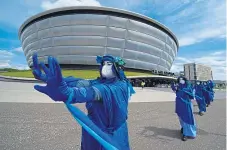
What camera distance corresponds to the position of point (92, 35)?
135ft

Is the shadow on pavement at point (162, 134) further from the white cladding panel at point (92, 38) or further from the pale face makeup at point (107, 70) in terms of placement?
the white cladding panel at point (92, 38)

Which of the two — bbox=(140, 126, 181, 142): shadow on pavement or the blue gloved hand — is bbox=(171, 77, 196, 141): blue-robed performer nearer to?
bbox=(140, 126, 181, 142): shadow on pavement

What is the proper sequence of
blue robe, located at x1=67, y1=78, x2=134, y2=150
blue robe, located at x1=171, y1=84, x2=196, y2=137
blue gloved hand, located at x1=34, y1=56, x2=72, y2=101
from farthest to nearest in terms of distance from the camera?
1. blue robe, located at x1=171, y1=84, x2=196, y2=137
2. blue robe, located at x1=67, y1=78, x2=134, y2=150
3. blue gloved hand, located at x1=34, y1=56, x2=72, y2=101

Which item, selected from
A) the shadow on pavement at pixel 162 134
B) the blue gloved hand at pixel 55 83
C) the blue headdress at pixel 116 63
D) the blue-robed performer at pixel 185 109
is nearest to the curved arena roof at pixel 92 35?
the shadow on pavement at pixel 162 134

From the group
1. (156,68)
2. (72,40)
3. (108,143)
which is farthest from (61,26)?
(108,143)

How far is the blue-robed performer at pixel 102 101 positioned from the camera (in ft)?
5.66

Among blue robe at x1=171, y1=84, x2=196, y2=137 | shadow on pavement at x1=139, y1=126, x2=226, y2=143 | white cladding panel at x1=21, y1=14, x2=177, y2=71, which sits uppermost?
white cladding panel at x1=21, y1=14, x2=177, y2=71

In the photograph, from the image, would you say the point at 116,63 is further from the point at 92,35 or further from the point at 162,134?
the point at 92,35

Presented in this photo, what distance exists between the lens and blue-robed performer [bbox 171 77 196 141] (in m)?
5.20

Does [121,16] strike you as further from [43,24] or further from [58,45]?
[43,24]

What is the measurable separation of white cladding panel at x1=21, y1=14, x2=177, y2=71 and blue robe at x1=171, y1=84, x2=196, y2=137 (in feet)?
115

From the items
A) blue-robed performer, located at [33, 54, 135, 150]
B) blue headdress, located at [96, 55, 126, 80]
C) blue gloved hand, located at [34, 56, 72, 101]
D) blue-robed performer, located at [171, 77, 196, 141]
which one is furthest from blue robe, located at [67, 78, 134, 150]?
blue-robed performer, located at [171, 77, 196, 141]

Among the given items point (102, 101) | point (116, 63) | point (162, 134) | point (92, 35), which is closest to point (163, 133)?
point (162, 134)

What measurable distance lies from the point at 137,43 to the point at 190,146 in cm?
3972
